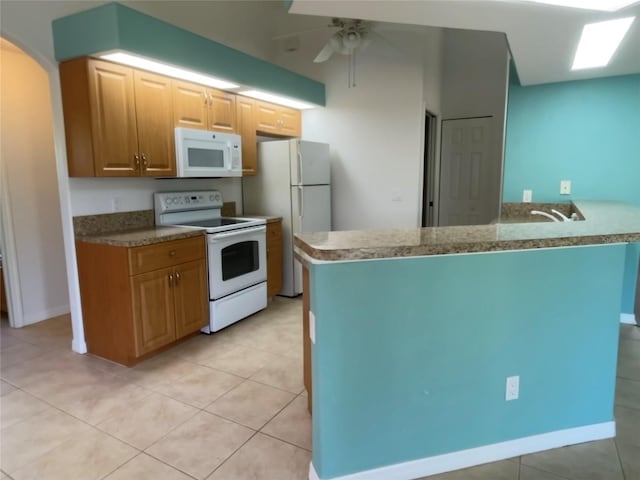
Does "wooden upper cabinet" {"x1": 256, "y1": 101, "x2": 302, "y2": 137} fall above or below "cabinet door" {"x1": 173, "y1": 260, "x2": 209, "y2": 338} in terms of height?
above

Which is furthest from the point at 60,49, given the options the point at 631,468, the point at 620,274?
the point at 631,468

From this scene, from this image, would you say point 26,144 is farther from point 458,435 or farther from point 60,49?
point 458,435

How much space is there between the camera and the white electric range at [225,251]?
10.9ft

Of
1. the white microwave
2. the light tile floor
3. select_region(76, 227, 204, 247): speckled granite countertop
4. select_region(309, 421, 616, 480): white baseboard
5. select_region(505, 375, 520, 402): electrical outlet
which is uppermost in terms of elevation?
the white microwave

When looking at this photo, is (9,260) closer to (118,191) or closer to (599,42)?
(118,191)

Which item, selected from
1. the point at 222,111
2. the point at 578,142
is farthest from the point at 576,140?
the point at 222,111

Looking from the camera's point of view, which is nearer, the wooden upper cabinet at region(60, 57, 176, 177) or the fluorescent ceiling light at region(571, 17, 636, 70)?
the fluorescent ceiling light at region(571, 17, 636, 70)

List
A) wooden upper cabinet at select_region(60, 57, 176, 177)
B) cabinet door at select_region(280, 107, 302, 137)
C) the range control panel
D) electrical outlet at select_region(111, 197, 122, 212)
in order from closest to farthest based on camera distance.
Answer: wooden upper cabinet at select_region(60, 57, 176, 177)
electrical outlet at select_region(111, 197, 122, 212)
the range control panel
cabinet door at select_region(280, 107, 302, 137)

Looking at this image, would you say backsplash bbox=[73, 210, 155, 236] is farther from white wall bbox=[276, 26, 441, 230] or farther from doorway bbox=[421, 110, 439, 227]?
doorway bbox=[421, 110, 439, 227]

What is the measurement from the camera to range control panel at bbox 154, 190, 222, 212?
342 cm

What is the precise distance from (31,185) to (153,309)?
6.30 feet

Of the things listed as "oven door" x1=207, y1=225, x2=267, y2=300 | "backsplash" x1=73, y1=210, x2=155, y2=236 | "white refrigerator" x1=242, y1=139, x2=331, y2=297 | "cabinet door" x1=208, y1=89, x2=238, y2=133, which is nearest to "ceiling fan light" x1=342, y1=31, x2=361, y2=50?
"white refrigerator" x1=242, y1=139, x2=331, y2=297

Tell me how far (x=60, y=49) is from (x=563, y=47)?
3268 mm

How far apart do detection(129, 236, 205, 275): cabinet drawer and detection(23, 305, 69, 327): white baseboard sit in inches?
71.2
